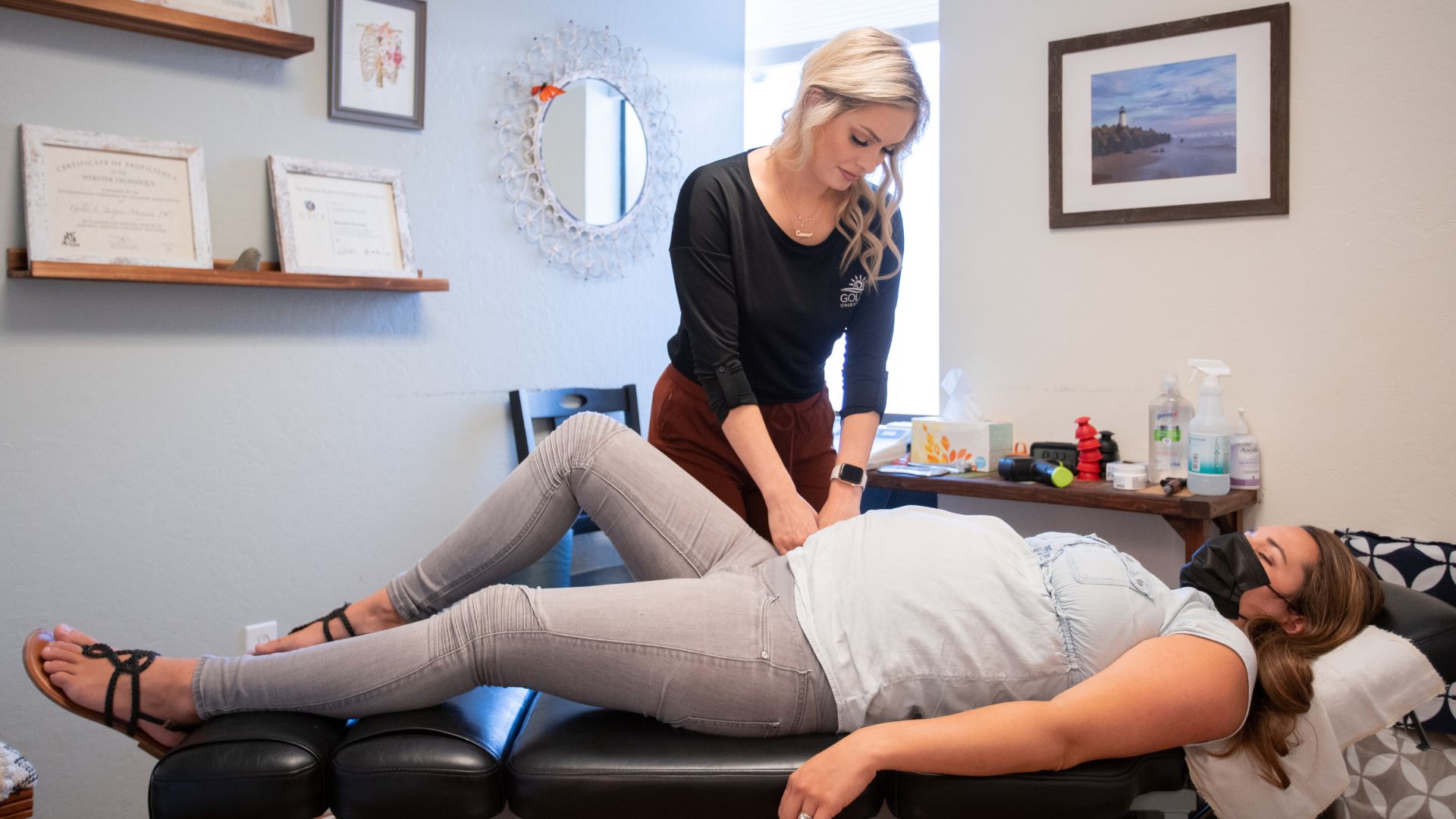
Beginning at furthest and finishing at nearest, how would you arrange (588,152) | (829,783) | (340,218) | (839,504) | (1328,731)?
(588,152) < (340,218) < (839,504) < (1328,731) < (829,783)

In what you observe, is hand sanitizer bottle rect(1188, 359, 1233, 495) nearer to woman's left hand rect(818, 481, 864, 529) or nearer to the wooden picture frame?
woman's left hand rect(818, 481, 864, 529)

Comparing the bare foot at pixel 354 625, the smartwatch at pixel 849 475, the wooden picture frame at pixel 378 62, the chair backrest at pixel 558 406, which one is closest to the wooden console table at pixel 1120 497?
the smartwatch at pixel 849 475

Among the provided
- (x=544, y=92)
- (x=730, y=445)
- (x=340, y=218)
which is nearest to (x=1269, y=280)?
(x=730, y=445)

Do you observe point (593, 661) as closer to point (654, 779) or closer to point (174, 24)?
point (654, 779)

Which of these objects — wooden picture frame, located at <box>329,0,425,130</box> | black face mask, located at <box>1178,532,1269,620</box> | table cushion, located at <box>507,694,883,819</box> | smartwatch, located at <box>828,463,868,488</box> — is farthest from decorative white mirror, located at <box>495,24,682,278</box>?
black face mask, located at <box>1178,532,1269,620</box>

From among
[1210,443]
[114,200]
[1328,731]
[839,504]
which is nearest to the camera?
[1328,731]

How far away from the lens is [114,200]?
193 centimetres

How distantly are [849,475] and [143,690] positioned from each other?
1100 mm

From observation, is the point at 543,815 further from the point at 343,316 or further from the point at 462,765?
the point at 343,316

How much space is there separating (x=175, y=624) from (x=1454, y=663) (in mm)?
2292

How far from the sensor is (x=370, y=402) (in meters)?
2.39

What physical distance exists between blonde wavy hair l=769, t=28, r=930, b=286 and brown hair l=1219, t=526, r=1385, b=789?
85 cm

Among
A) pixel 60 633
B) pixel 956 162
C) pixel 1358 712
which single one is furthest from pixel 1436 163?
pixel 60 633

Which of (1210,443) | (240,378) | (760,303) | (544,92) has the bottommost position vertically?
(1210,443)
